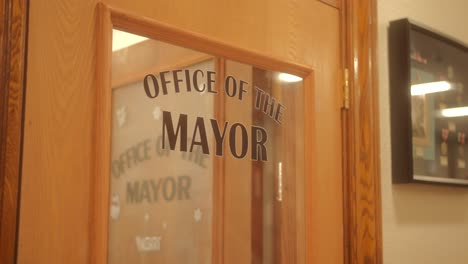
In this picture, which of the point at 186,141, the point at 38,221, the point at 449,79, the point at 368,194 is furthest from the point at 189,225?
the point at 449,79

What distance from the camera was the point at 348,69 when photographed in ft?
4.79

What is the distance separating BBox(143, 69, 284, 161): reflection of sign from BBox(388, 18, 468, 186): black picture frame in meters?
0.44

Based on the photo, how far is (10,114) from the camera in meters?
0.84

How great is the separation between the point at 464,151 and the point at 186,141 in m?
1.10

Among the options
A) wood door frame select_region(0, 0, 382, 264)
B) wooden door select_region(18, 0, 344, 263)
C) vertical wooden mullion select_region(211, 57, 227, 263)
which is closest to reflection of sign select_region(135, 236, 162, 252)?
wooden door select_region(18, 0, 344, 263)

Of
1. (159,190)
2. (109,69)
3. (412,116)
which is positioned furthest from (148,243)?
(412,116)

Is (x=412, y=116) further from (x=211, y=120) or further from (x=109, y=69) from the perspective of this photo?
(x=109, y=69)

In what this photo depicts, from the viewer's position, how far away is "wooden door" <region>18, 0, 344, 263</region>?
892mm

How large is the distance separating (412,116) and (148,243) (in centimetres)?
91

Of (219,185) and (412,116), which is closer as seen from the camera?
(219,185)

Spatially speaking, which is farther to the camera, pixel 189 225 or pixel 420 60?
pixel 420 60

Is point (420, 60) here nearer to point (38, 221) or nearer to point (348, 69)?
point (348, 69)

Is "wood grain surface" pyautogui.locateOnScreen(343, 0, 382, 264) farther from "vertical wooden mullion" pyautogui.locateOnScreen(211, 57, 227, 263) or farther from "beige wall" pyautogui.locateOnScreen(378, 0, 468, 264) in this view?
"vertical wooden mullion" pyautogui.locateOnScreen(211, 57, 227, 263)

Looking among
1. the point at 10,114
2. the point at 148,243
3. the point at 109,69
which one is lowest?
the point at 148,243
